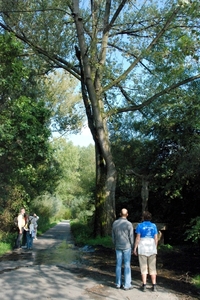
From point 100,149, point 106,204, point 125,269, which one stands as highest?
point 100,149

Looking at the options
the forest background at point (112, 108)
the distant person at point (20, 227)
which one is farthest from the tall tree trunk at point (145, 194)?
the distant person at point (20, 227)

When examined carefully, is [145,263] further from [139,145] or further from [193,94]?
[139,145]

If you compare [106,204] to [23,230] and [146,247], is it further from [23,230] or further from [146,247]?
[146,247]

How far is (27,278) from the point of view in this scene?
8.57 metres

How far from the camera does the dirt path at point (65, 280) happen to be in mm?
6984

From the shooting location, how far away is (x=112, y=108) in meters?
18.7

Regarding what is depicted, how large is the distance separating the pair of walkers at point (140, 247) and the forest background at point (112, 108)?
4.16m

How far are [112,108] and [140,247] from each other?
1190 centimetres

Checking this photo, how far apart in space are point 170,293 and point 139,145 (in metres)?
11.5

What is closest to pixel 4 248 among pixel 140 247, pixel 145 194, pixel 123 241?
pixel 145 194

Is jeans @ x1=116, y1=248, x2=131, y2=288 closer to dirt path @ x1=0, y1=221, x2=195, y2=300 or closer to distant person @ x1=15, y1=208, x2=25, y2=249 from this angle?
dirt path @ x1=0, y1=221, x2=195, y2=300

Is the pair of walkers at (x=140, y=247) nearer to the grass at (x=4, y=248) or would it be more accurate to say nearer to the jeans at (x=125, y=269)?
the jeans at (x=125, y=269)

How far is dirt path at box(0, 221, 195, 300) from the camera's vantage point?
275 inches

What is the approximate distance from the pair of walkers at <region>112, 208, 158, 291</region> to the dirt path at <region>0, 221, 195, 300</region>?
0.31 metres
